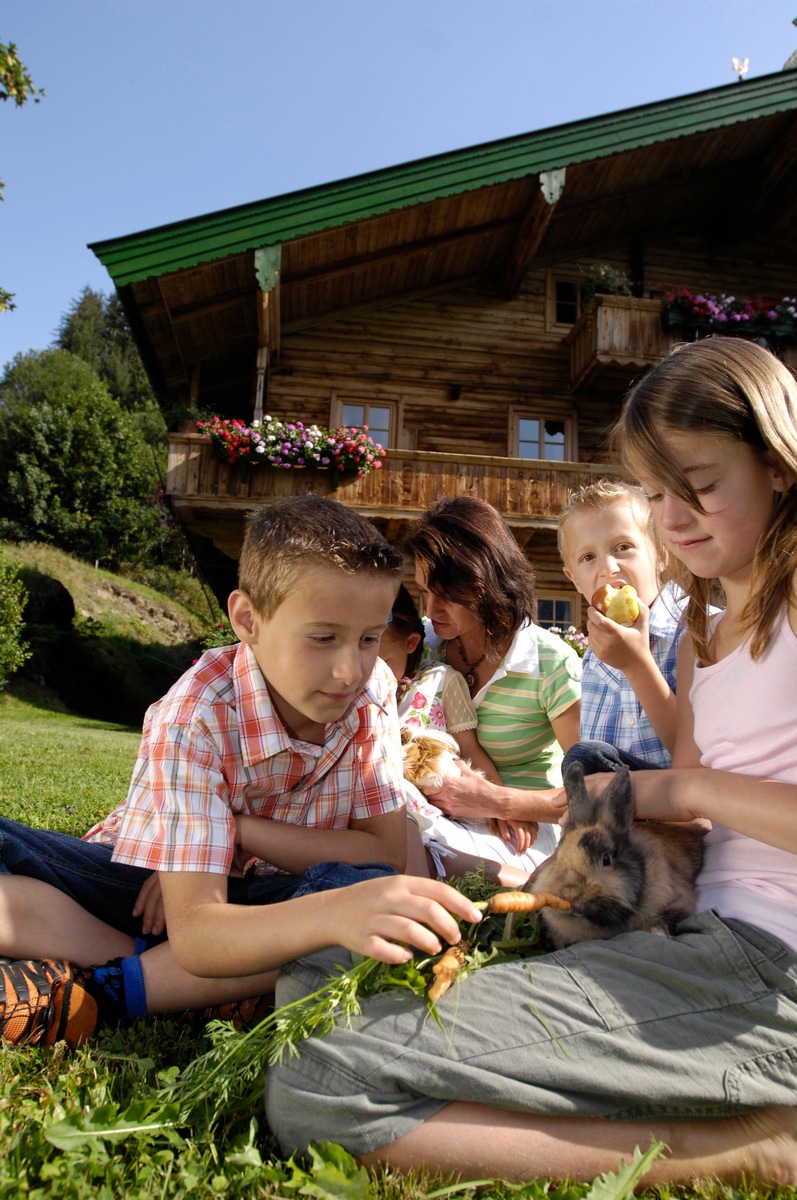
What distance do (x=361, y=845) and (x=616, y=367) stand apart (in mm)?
15040

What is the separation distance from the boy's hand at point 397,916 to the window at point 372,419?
15068mm

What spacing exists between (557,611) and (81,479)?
823 inches

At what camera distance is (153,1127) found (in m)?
1.57

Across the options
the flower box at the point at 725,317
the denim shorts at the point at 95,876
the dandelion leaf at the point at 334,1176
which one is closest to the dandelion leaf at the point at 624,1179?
the dandelion leaf at the point at 334,1176

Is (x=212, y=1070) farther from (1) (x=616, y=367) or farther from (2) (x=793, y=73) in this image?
(2) (x=793, y=73)

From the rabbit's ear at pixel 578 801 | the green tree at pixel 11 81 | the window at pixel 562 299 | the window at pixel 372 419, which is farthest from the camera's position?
the window at pixel 562 299

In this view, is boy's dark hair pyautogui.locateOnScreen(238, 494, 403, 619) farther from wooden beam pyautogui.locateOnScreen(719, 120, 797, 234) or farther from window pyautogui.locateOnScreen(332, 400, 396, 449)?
wooden beam pyautogui.locateOnScreen(719, 120, 797, 234)

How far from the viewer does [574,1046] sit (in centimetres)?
167

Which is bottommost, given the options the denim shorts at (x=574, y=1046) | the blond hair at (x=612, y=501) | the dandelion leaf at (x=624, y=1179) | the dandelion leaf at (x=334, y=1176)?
the dandelion leaf at (x=334, y=1176)

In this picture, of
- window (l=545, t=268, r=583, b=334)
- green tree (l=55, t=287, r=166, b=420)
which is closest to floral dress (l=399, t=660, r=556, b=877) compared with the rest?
window (l=545, t=268, r=583, b=334)

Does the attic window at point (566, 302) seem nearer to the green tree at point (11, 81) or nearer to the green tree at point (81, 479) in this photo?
the green tree at point (11, 81)

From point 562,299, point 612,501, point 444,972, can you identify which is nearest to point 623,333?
point 562,299

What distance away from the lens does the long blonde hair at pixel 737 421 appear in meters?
1.99

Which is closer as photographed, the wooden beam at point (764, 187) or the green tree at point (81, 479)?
the wooden beam at point (764, 187)
